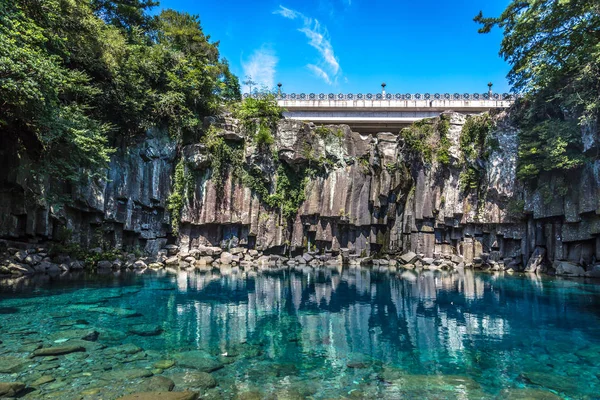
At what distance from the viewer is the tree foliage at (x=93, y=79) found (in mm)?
12133

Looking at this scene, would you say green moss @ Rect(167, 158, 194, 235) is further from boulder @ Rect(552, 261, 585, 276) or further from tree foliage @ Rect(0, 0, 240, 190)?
boulder @ Rect(552, 261, 585, 276)

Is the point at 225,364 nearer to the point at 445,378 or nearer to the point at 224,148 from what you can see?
the point at 445,378

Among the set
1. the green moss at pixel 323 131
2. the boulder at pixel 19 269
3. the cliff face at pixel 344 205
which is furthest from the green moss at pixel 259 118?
the boulder at pixel 19 269

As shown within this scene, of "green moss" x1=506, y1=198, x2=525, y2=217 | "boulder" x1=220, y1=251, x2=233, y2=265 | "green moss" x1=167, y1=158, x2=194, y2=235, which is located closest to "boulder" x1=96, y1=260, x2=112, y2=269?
"green moss" x1=167, y1=158, x2=194, y2=235

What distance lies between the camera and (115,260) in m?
21.6

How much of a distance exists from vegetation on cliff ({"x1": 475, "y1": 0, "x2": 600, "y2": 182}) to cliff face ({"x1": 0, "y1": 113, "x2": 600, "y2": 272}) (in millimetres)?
1621

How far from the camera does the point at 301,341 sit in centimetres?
841

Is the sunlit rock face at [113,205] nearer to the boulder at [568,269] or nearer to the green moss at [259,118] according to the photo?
the green moss at [259,118]

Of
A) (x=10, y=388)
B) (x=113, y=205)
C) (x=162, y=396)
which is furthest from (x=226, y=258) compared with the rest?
(x=162, y=396)

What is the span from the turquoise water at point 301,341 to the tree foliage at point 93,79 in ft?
19.7

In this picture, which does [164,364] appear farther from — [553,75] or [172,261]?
[553,75]

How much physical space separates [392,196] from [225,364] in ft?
85.4

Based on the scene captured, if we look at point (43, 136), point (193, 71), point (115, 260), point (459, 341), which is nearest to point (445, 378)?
point (459, 341)

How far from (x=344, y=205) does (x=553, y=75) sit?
52.1 feet
